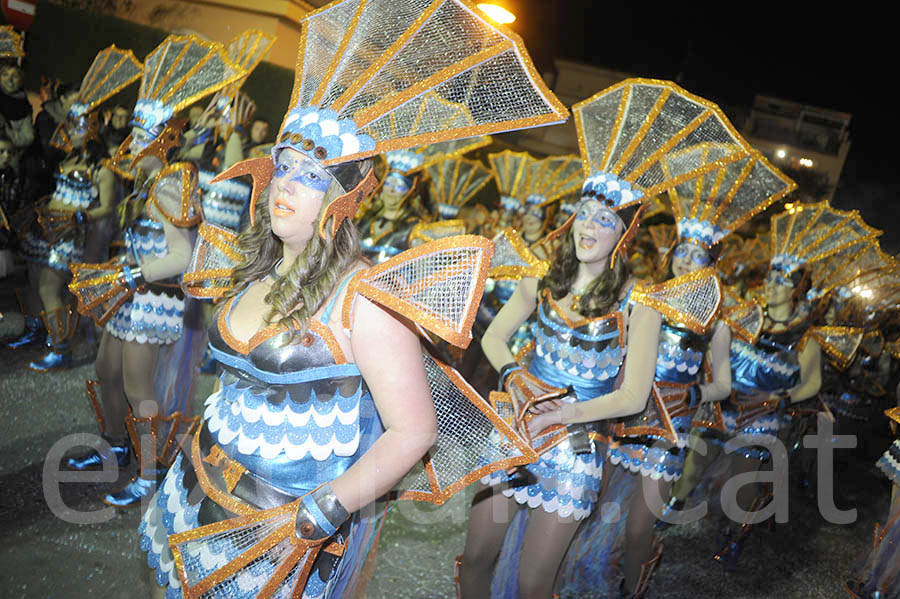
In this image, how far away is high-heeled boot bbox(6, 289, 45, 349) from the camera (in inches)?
222

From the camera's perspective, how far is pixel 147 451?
3832 mm

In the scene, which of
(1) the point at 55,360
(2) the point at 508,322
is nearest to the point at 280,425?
(2) the point at 508,322

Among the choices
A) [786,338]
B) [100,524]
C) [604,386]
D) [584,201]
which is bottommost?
[100,524]

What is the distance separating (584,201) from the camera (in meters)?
3.12

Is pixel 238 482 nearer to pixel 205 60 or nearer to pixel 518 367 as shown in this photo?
pixel 518 367

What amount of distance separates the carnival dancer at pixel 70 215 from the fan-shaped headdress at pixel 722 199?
462 cm

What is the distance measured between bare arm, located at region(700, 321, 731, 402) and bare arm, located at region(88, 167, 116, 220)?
197 inches

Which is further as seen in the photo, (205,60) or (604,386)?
(205,60)

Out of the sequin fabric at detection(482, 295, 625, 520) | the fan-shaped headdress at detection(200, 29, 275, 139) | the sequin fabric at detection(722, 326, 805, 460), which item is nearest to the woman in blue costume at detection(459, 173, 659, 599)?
the sequin fabric at detection(482, 295, 625, 520)

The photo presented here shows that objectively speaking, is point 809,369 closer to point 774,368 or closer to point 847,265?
point 774,368

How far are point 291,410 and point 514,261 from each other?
185 cm

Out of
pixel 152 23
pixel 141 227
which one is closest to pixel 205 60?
pixel 141 227

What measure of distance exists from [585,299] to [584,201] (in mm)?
456

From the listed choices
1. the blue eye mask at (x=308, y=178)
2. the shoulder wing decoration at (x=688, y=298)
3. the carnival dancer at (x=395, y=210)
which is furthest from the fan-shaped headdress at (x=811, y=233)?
the blue eye mask at (x=308, y=178)
